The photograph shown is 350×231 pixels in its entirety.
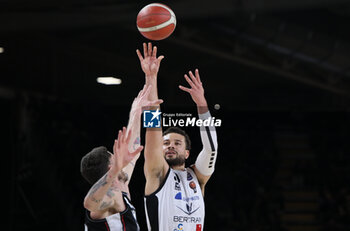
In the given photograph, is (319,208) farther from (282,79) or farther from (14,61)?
(14,61)

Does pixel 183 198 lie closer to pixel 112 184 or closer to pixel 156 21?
pixel 112 184

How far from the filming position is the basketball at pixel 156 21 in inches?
189

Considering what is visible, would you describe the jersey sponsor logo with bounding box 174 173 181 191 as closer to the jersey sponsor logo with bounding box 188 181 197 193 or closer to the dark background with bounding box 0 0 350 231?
the jersey sponsor logo with bounding box 188 181 197 193

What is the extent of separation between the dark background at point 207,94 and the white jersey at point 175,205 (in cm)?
331

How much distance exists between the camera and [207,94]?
25.6 feet

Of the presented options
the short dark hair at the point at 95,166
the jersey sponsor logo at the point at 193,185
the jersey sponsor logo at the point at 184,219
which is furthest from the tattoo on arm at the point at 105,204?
the jersey sponsor logo at the point at 193,185

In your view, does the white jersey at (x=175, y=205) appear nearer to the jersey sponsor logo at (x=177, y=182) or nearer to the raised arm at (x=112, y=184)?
the jersey sponsor logo at (x=177, y=182)

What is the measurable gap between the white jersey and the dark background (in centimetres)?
331

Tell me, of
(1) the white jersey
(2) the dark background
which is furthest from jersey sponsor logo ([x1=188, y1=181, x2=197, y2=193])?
(2) the dark background

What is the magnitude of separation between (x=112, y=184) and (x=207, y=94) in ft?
15.5

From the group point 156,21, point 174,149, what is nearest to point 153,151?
point 174,149

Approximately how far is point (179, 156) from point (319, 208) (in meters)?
3.94

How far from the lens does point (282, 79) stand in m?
7.88

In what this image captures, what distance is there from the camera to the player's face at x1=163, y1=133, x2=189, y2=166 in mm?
4215
